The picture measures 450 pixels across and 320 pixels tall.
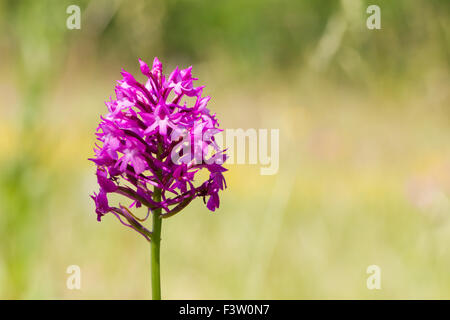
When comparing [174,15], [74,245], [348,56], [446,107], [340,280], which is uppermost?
[174,15]

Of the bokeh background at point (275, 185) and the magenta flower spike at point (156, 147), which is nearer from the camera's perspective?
the magenta flower spike at point (156, 147)

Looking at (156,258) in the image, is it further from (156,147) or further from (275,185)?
(275,185)

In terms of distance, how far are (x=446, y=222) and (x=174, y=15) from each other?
1246cm

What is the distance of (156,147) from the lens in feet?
4.33

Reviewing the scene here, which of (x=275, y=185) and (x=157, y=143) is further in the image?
(x=275, y=185)

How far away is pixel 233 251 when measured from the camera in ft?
12.6

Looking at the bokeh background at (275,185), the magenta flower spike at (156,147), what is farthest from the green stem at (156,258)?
the bokeh background at (275,185)

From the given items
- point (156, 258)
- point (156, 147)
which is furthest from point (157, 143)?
point (156, 258)

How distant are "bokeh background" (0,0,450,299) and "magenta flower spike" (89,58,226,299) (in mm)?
1215

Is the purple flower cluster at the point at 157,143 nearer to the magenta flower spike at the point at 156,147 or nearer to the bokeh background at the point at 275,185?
the magenta flower spike at the point at 156,147

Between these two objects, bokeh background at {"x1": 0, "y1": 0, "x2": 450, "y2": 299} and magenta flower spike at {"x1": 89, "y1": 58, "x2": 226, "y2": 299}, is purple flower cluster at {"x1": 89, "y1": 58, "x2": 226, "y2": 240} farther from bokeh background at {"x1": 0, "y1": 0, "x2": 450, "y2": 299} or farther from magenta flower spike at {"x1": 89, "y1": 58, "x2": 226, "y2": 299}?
bokeh background at {"x1": 0, "y1": 0, "x2": 450, "y2": 299}

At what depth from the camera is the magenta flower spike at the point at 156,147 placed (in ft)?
4.18
